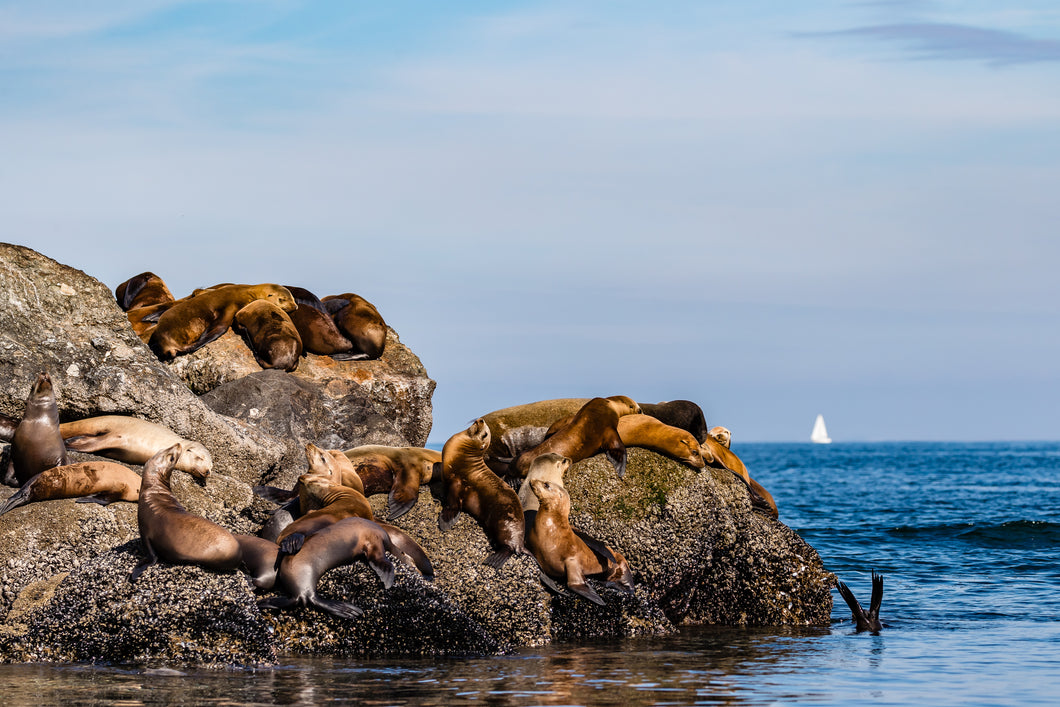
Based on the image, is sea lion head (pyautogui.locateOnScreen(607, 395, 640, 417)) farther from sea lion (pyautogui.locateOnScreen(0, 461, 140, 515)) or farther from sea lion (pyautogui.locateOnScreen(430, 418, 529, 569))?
sea lion (pyautogui.locateOnScreen(0, 461, 140, 515))

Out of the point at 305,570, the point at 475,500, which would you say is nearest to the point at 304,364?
the point at 475,500

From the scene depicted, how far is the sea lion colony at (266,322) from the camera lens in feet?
45.6

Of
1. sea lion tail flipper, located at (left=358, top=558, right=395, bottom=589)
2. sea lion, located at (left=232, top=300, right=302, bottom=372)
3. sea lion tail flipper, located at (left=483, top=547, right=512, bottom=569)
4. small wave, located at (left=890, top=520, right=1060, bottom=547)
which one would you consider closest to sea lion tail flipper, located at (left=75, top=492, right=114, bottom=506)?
sea lion tail flipper, located at (left=358, top=558, right=395, bottom=589)

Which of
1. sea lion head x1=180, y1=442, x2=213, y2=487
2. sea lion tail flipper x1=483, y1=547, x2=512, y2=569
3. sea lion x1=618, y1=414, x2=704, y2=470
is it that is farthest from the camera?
sea lion x1=618, y1=414, x2=704, y2=470

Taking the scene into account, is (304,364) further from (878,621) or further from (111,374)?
(878,621)

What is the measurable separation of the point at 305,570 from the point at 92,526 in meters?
1.78

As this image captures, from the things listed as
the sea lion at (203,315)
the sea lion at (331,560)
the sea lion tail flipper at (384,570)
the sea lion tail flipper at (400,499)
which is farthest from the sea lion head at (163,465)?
the sea lion at (203,315)

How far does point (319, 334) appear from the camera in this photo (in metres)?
14.7

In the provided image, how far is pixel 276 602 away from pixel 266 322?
19.1 feet

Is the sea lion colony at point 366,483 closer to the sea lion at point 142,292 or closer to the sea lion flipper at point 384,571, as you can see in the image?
the sea lion flipper at point 384,571

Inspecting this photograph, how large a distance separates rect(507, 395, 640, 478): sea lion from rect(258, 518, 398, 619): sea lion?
8.32 ft

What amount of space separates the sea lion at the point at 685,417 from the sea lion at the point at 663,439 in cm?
74

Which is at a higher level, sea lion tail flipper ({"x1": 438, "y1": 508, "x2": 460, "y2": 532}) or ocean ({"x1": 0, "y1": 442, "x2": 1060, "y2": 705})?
sea lion tail flipper ({"x1": 438, "y1": 508, "x2": 460, "y2": 532})

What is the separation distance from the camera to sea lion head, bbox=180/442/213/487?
10.1 metres
